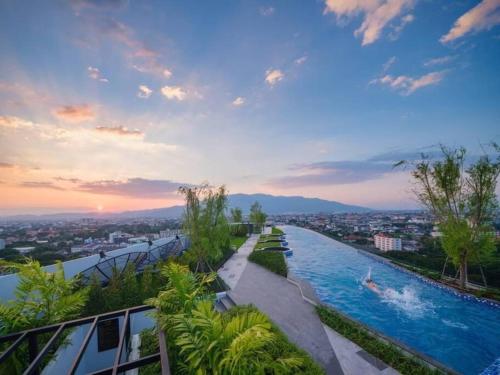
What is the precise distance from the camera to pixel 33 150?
29.5 feet

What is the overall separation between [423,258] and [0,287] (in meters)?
20.2

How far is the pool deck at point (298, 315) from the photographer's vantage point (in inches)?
192

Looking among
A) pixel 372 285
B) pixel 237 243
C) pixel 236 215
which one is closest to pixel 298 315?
pixel 372 285

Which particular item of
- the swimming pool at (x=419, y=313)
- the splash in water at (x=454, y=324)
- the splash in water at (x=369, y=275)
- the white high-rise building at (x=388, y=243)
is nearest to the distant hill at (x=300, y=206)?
the white high-rise building at (x=388, y=243)

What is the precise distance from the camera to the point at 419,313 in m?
8.91

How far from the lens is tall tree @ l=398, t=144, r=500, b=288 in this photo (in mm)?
9656

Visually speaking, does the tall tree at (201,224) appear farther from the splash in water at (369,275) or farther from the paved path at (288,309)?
the splash in water at (369,275)

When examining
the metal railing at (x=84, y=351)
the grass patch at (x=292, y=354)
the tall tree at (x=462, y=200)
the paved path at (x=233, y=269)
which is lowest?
the paved path at (x=233, y=269)

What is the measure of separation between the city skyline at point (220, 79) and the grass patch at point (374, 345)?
8051mm

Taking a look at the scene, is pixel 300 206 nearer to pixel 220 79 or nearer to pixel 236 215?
pixel 236 215

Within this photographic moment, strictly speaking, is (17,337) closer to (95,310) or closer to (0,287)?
(95,310)

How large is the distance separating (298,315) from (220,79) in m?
10.9

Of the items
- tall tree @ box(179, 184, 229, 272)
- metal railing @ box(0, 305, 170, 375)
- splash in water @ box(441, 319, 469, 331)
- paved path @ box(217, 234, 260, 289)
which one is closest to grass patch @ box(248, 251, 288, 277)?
paved path @ box(217, 234, 260, 289)

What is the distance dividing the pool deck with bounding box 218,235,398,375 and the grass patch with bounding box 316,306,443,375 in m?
0.15
